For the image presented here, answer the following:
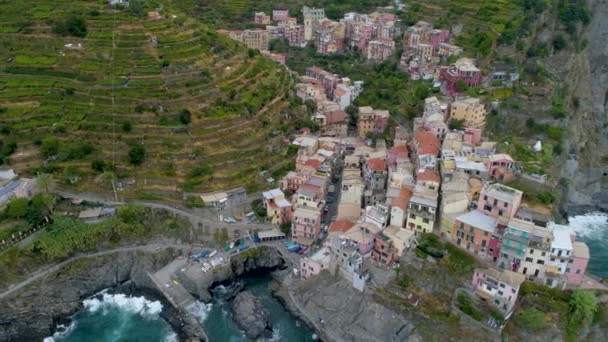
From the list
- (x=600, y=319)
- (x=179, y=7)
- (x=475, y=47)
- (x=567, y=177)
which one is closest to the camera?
(x=600, y=319)

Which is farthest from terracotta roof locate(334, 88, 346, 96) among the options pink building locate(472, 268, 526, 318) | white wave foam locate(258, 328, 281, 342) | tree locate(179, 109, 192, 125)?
white wave foam locate(258, 328, 281, 342)

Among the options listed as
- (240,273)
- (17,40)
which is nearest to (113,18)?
(17,40)

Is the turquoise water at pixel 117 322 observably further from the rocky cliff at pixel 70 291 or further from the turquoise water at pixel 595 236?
the turquoise water at pixel 595 236

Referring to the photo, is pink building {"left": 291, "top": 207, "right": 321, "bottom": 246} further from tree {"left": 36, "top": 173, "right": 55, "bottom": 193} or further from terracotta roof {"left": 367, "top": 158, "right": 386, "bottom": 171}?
tree {"left": 36, "top": 173, "right": 55, "bottom": 193}

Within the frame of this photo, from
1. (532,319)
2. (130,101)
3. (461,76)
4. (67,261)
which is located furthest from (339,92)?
(532,319)

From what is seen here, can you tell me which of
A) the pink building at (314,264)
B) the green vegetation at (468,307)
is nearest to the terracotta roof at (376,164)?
the pink building at (314,264)

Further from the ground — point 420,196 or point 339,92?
point 339,92

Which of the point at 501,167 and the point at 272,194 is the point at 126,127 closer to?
the point at 272,194

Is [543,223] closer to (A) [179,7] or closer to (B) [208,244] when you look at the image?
(B) [208,244]
